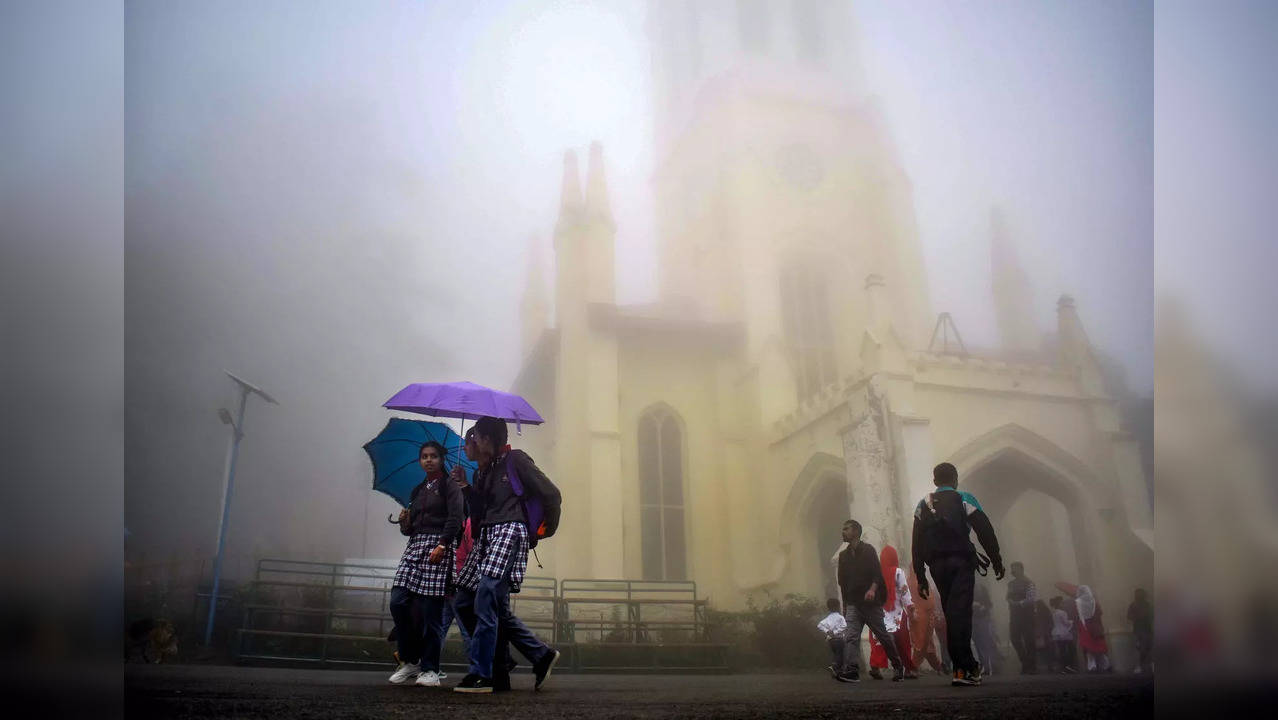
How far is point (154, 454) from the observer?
819cm

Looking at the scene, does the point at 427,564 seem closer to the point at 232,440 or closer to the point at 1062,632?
the point at 232,440

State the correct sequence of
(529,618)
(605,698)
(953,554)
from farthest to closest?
(529,618), (953,554), (605,698)

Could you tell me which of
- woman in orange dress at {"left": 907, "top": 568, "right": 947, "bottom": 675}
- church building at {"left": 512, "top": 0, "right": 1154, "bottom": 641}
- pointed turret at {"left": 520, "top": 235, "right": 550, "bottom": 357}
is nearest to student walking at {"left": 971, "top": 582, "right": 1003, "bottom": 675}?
woman in orange dress at {"left": 907, "top": 568, "right": 947, "bottom": 675}

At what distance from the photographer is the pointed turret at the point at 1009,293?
31.5 ft

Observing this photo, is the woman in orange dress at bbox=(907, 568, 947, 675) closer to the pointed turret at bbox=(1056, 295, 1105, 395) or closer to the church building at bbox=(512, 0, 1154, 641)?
the church building at bbox=(512, 0, 1154, 641)

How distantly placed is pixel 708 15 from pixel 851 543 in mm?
5968

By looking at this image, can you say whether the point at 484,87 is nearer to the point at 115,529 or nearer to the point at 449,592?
the point at 115,529

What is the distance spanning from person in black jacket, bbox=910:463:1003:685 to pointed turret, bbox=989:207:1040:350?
15.9 feet

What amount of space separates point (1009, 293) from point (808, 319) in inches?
87.5

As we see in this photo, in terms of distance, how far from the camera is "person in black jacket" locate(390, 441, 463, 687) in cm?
477

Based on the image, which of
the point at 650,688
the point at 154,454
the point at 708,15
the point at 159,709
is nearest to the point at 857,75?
the point at 708,15

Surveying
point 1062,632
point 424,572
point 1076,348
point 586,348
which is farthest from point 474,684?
point 1076,348

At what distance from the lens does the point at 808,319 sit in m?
9.99

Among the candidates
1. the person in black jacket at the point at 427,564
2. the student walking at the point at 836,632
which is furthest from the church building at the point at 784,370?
the person in black jacket at the point at 427,564
